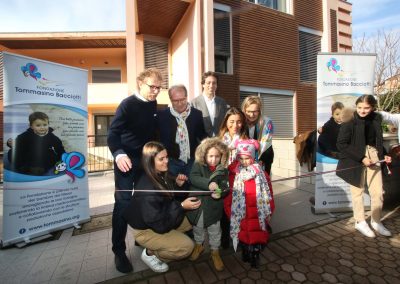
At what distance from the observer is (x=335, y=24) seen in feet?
32.2

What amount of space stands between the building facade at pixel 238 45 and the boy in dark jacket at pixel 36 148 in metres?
4.04

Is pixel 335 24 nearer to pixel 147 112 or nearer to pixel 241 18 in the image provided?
pixel 241 18

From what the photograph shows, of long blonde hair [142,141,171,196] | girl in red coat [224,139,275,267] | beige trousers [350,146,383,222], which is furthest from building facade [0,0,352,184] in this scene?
long blonde hair [142,141,171,196]

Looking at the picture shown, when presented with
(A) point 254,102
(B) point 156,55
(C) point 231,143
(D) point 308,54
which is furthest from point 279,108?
(C) point 231,143

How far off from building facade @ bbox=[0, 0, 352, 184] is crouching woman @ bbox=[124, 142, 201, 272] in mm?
4292

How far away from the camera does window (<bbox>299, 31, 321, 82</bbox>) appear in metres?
8.97

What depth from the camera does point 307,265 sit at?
219 cm

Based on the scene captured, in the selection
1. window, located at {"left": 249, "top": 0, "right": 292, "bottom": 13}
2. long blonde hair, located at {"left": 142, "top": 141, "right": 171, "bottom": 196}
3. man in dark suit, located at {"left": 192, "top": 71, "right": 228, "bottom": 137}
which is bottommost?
long blonde hair, located at {"left": 142, "top": 141, "right": 171, "bottom": 196}

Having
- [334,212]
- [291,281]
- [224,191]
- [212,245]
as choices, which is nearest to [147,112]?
[224,191]

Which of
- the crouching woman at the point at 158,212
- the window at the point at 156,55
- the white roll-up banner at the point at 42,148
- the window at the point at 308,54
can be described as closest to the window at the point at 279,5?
the window at the point at 308,54

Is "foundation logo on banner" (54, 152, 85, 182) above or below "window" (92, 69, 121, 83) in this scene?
below

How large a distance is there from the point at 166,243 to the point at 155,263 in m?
0.32

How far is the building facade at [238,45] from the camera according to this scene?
21.5 feet

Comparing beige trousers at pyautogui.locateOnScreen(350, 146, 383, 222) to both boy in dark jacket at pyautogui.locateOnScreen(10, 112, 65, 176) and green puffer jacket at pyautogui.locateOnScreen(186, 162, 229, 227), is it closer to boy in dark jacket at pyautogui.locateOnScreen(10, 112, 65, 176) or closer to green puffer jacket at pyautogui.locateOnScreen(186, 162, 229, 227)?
green puffer jacket at pyautogui.locateOnScreen(186, 162, 229, 227)
